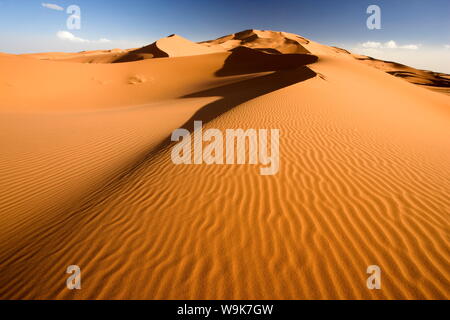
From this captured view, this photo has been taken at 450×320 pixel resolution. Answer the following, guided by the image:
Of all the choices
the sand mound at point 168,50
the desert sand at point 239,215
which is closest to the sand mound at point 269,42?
the sand mound at point 168,50

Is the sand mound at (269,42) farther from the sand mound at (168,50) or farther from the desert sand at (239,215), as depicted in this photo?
the desert sand at (239,215)

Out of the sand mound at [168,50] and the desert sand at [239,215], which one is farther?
the sand mound at [168,50]

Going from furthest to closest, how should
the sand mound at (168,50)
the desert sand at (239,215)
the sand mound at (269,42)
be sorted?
1. the sand mound at (269,42)
2. the sand mound at (168,50)
3. the desert sand at (239,215)

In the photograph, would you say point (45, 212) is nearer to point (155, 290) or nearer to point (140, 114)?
point (155, 290)

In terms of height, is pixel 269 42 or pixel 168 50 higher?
pixel 269 42

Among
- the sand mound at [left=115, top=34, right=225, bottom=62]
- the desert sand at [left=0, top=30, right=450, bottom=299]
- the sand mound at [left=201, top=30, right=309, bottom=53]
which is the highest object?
the sand mound at [left=201, top=30, right=309, bottom=53]

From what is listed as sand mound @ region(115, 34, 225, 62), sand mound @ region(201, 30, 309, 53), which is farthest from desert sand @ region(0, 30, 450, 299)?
sand mound @ region(201, 30, 309, 53)

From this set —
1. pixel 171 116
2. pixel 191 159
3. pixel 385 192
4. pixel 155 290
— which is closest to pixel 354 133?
Answer: pixel 385 192

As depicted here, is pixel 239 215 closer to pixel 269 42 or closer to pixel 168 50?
pixel 168 50

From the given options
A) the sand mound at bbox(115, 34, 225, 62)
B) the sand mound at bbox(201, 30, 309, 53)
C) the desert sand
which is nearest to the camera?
the desert sand

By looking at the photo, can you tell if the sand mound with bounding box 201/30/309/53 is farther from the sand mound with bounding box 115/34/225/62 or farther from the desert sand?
the desert sand

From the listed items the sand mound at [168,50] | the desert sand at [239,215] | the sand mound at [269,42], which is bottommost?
the desert sand at [239,215]

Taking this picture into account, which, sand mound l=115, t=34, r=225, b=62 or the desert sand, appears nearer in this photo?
the desert sand

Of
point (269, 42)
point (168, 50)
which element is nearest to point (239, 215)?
point (168, 50)
